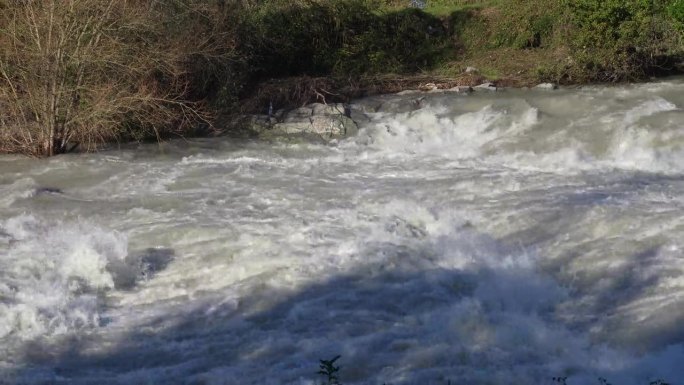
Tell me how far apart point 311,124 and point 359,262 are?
6.55 meters

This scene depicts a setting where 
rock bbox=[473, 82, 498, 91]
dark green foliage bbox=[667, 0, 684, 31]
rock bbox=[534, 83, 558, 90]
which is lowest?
rock bbox=[473, 82, 498, 91]

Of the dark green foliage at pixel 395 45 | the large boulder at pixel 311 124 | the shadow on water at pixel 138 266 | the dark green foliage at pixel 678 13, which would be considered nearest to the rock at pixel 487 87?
the dark green foliage at pixel 395 45

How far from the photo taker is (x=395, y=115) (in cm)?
1476

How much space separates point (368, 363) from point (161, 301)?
91.9 inches

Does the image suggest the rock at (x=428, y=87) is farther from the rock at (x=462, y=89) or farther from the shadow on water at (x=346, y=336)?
the shadow on water at (x=346, y=336)

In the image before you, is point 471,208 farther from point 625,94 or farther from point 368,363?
point 625,94

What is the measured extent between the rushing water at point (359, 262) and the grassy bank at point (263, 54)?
3.24ft

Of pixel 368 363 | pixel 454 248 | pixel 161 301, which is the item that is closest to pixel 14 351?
pixel 161 301

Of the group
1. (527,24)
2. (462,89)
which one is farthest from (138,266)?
(527,24)

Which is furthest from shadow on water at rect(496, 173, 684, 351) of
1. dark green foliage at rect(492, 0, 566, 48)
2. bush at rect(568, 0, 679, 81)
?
dark green foliage at rect(492, 0, 566, 48)

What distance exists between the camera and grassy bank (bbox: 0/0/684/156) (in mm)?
12883

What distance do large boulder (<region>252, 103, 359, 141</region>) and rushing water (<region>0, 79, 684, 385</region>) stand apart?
126cm

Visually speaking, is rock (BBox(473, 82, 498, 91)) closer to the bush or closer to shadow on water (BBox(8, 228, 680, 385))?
the bush

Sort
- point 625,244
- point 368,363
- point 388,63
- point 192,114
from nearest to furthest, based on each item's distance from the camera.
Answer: point 368,363 < point 625,244 < point 192,114 < point 388,63
